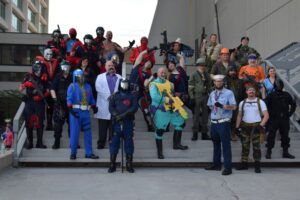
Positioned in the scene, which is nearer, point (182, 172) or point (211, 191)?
point (211, 191)

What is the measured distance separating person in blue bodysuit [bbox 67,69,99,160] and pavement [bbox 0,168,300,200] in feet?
1.54

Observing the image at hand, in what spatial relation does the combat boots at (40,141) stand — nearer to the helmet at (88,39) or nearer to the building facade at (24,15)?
the helmet at (88,39)

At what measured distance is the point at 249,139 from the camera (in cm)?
867

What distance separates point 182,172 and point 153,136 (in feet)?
5.70

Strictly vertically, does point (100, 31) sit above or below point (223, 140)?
above

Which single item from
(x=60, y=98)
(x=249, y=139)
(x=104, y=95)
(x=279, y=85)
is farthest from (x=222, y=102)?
(x=60, y=98)

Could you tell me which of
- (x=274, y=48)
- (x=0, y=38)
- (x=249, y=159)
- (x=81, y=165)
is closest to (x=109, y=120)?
(x=81, y=165)

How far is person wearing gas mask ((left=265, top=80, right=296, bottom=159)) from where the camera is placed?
9.23 meters

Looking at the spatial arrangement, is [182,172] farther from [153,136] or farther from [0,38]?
[0,38]

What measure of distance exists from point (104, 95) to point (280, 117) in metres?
3.61

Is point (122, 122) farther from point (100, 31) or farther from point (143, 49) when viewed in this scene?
point (100, 31)

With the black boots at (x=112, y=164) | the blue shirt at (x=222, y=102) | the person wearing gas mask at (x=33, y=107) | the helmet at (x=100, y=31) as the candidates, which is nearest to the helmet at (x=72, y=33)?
the helmet at (x=100, y=31)

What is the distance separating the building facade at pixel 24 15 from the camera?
182 feet

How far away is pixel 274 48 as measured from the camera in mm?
17406
